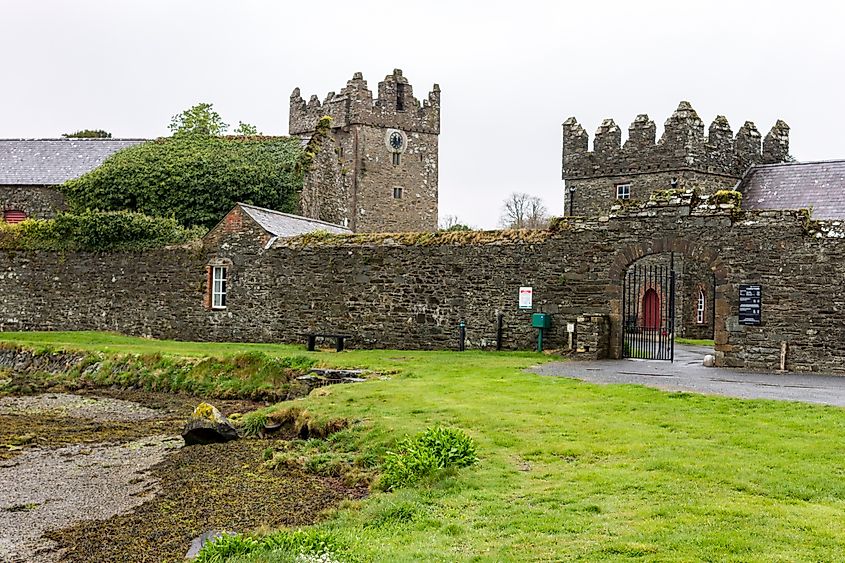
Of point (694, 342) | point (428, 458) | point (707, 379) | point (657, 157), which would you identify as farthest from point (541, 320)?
point (657, 157)

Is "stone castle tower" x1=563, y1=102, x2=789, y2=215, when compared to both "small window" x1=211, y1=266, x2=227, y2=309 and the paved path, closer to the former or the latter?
the paved path

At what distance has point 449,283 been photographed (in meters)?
22.1

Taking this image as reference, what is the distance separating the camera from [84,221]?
27.0 m

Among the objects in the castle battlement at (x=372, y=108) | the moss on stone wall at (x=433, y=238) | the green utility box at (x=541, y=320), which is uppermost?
the castle battlement at (x=372, y=108)

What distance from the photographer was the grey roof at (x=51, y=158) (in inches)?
1388

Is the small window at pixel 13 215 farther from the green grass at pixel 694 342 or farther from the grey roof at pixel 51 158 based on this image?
the green grass at pixel 694 342

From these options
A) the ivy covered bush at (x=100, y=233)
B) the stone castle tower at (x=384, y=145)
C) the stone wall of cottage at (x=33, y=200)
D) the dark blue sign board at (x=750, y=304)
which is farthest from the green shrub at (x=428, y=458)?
the stone castle tower at (x=384, y=145)

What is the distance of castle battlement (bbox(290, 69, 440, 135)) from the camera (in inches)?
1721

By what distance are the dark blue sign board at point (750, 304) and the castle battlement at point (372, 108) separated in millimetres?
28087

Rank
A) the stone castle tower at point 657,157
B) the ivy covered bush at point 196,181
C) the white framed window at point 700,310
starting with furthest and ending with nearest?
the white framed window at point 700,310
the stone castle tower at point 657,157
the ivy covered bush at point 196,181

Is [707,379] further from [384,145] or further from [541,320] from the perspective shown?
[384,145]

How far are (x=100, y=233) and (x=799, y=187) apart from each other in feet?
73.2

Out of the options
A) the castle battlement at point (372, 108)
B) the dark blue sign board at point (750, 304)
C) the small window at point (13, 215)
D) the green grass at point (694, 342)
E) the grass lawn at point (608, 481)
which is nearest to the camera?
the grass lawn at point (608, 481)

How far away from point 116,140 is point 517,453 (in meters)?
31.5
